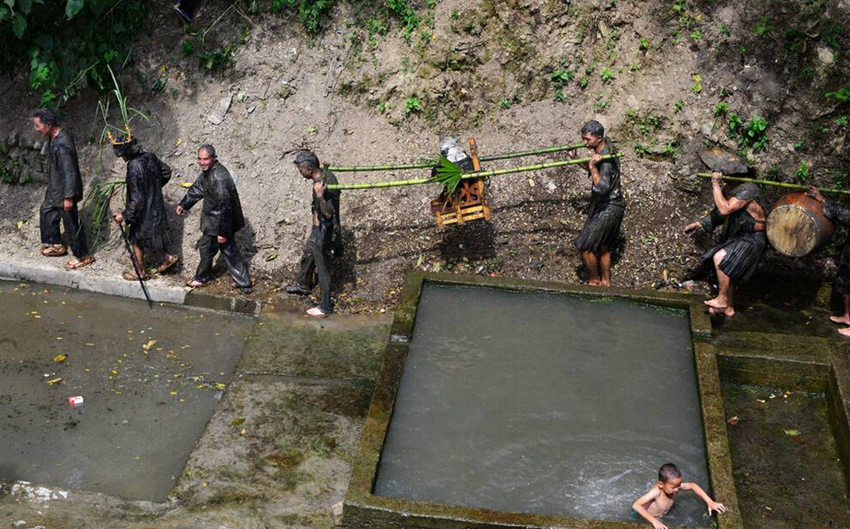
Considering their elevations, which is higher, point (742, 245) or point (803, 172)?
point (803, 172)

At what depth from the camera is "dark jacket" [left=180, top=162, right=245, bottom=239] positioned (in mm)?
10398

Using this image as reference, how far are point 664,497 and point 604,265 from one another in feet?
12.3

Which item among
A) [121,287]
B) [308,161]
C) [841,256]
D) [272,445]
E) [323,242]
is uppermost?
[308,161]

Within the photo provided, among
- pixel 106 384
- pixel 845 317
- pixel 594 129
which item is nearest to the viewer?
pixel 106 384

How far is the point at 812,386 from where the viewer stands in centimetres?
889

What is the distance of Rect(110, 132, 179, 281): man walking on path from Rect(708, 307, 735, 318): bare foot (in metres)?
5.80

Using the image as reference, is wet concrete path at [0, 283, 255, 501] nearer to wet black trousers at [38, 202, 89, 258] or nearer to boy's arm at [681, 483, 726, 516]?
wet black trousers at [38, 202, 89, 258]

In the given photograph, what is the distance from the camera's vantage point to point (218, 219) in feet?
34.4

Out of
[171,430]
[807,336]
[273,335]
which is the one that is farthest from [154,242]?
[807,336]

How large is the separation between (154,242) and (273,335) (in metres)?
1.85

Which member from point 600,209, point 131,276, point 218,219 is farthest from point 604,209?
point 131,276

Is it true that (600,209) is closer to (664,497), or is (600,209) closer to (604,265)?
(604,265)

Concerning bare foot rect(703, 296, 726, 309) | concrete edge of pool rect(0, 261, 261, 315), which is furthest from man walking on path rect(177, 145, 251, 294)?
bare foot rect(703, 296, 726, 309)

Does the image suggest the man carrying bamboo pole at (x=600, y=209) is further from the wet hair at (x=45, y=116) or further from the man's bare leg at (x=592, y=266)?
the wet hair at (x=45, y=116)
